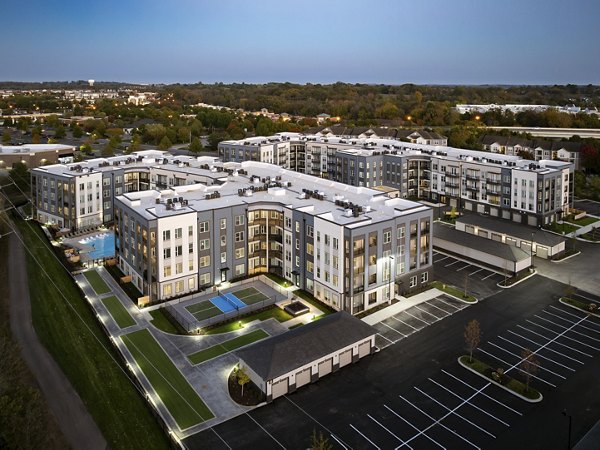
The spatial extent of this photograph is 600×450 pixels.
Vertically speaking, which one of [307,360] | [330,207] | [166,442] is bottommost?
[166,442]

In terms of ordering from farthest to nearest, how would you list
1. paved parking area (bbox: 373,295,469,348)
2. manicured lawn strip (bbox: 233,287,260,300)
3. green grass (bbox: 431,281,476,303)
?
1. manicured lawn strip (bbox: 233,287,260,300)
2. green grass (bbox: 431,281,476,303)
3. paved parking area (bbox: 373,295,469,348)

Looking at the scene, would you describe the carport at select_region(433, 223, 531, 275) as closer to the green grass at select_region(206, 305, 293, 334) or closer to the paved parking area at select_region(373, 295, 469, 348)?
the paved parking area at select_region(373, 295, 469, 348)

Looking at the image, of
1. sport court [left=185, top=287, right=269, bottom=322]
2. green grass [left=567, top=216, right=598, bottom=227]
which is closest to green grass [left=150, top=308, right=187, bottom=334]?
sport court [left=185, top=287, right=269, bottom=322]

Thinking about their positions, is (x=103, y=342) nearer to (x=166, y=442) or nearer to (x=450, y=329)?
(x=166, y=442)

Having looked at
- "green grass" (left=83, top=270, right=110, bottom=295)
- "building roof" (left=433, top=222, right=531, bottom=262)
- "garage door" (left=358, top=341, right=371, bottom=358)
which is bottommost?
"garage door" (left=358, top=341, right=371, bottom=358)

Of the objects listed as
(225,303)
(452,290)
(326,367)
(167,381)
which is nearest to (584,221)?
(452,290)

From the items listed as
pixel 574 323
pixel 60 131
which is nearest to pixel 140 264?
pixel 574 323

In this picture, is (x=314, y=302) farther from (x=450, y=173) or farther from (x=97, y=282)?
(x=450, y=173)
